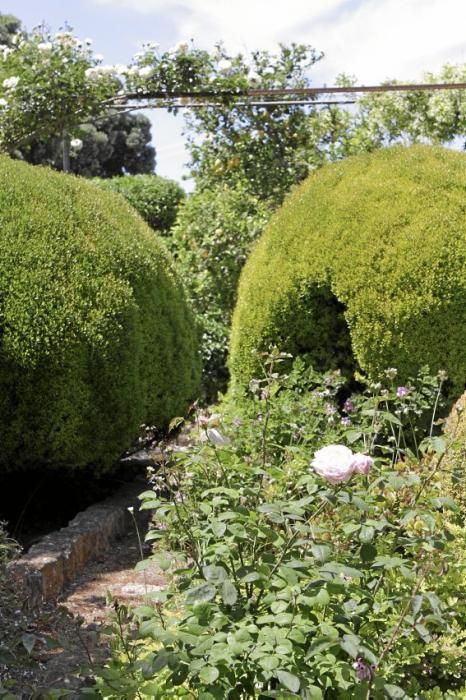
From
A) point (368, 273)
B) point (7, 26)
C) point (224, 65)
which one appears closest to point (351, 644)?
point (368, 273)

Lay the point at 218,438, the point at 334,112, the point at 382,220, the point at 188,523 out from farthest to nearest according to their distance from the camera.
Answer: the point at 334,112 → the point at 382,220 → the point at 188,523 → the point at 218,438

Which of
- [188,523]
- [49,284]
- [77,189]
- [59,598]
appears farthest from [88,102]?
[188,523]

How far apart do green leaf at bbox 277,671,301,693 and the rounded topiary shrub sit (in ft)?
10.9

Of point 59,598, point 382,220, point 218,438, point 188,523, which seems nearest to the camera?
point 218,438

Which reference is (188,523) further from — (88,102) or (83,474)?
(88,102)

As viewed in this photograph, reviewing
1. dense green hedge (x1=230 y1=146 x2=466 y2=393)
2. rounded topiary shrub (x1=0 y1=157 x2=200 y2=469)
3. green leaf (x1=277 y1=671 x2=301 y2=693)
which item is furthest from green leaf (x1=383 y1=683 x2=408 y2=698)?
dense green hedge (x1=230 y1=146 x2=466 y2=393)

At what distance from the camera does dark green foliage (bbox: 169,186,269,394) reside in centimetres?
887

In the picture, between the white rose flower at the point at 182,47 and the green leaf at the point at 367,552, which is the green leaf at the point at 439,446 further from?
the white rose flower at the point at 182,47

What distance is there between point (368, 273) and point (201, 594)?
382cm

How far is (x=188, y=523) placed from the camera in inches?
134

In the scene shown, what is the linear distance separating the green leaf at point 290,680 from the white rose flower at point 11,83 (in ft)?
24.6

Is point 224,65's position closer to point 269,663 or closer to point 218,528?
point 218,528

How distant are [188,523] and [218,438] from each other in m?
0.62

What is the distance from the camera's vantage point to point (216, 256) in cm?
911
